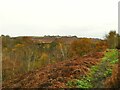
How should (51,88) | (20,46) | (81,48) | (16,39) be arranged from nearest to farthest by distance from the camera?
(51,88)
(81,48)
(20,46)
(16,39)

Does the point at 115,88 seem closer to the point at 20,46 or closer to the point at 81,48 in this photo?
the point at 81,48

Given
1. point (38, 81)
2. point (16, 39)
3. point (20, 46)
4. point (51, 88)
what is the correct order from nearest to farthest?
point (51, 88), point (38, 81), point (20, 46), point (16, 39)

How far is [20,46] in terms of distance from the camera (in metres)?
73.6

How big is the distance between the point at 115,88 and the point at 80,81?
7.33 feet

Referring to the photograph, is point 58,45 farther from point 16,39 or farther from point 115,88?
point 115,88

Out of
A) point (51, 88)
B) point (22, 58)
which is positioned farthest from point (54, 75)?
point (22, 58)

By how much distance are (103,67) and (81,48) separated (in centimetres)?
4952

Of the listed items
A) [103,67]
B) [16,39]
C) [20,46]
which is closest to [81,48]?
[20,46]

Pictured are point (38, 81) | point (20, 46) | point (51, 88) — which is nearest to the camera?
point (51, 88)

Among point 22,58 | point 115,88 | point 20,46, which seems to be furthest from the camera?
point 20,46

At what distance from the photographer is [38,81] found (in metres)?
13.7

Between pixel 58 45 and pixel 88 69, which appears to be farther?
pixel 58 45

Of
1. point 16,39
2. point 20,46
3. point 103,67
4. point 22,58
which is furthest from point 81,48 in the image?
point 103,67

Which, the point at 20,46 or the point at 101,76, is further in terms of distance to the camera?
the point at 20,46
